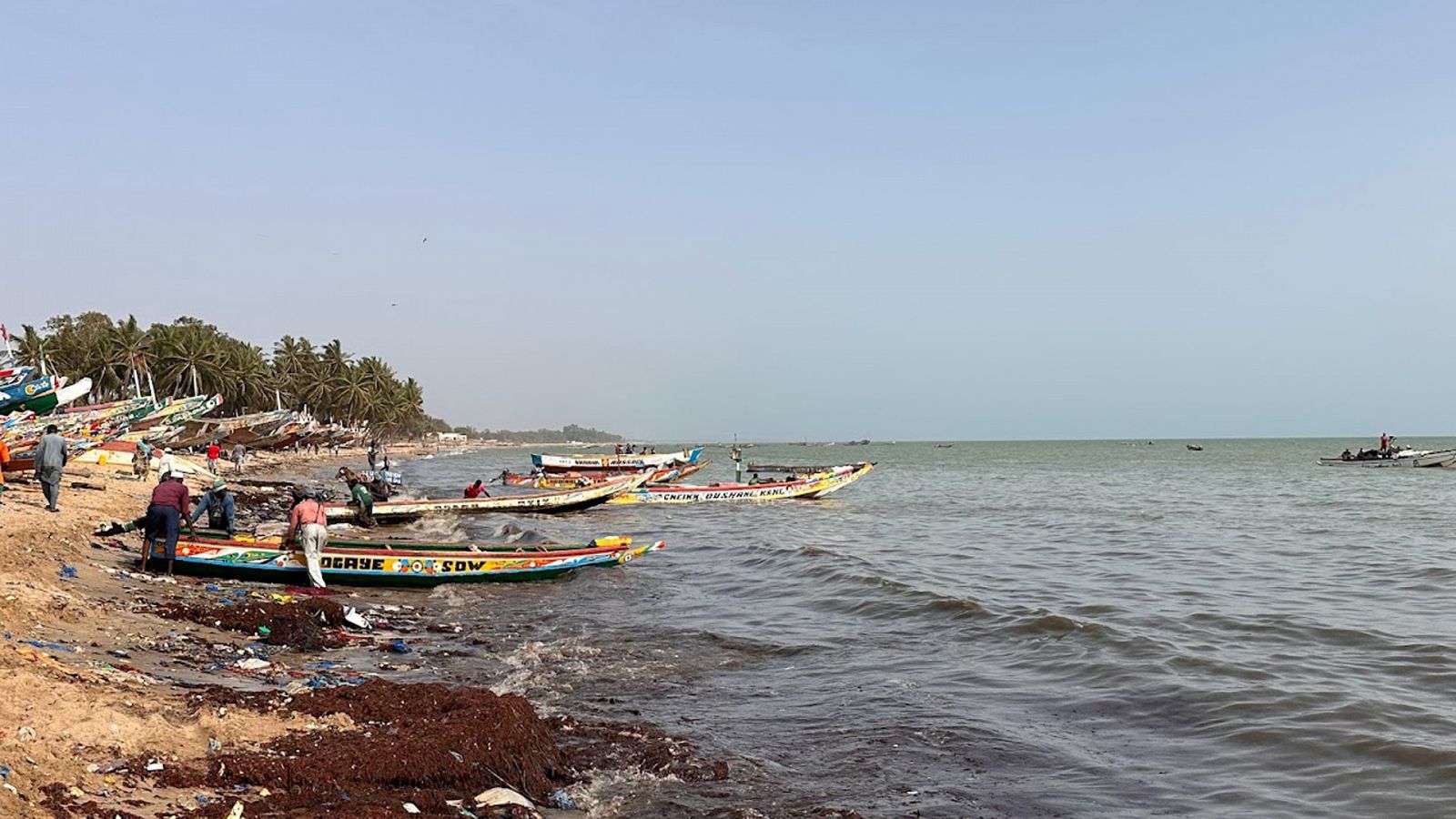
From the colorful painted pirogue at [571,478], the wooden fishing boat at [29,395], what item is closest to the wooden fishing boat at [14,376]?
the wooden fishing boat at [29,395]

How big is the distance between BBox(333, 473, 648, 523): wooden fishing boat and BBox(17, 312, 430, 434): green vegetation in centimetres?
4361

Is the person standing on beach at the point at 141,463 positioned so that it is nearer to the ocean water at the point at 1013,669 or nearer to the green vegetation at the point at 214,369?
the ocean water at the point at 1013,669

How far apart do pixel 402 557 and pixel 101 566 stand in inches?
201

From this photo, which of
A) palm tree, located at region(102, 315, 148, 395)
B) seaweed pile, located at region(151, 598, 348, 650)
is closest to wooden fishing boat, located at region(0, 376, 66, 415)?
seaweed pile, located at region(151, 598, 348, 650)

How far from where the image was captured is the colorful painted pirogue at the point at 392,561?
1675 centimetres

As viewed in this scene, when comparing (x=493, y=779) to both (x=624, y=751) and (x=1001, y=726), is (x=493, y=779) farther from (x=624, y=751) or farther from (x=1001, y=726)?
(x=1001, y=726)

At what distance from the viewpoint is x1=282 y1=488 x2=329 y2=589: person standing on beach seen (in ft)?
→ 56.1

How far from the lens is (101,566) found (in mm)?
14922

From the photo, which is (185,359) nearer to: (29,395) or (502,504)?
(29,395)

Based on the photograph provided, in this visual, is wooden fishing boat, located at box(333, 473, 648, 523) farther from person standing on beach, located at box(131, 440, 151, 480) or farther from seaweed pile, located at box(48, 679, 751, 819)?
seaweed pile, located at box(48, 679, 751, 819)

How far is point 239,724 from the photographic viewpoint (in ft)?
23.9

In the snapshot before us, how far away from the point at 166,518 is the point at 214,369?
78451 mm

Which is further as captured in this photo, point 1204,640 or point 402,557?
point 402,557

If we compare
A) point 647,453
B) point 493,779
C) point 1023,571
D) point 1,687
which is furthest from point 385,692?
point 647,453
